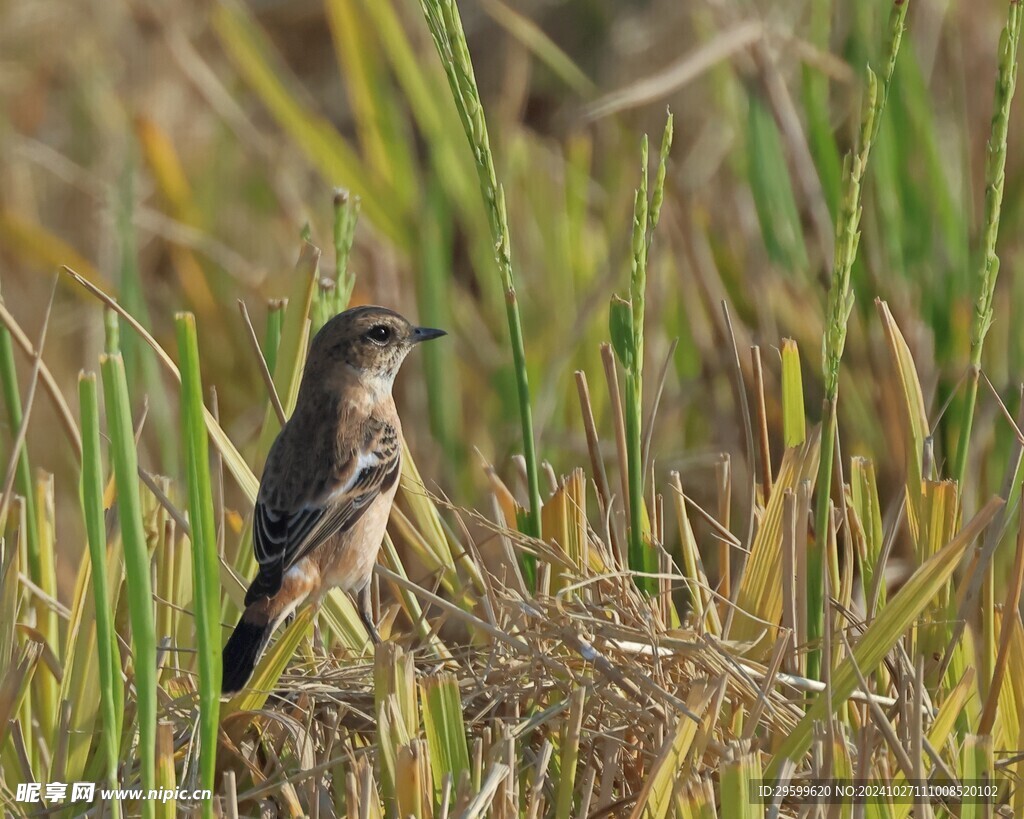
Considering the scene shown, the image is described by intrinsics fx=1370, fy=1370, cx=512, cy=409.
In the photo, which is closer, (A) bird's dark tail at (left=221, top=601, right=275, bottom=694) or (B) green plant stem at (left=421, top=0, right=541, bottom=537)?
(B) green plant stem at (left=421, top=0, right=541, bottom=537)

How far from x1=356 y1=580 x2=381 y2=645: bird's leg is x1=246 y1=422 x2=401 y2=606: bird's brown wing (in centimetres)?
16

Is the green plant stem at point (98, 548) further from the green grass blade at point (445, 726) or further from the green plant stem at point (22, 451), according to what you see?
the green plant stem at point (22, 451)

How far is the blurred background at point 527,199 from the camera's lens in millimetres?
4199

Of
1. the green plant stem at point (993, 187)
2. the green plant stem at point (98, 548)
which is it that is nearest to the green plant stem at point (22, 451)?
the green plant stem at point (98, 548)

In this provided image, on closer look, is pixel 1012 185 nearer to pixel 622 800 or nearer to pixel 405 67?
pixel 405 67

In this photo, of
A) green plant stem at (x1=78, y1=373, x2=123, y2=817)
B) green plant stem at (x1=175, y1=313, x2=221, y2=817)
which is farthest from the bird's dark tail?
green plant stem at (x1=175, y1=313, x2=221, y2=817)

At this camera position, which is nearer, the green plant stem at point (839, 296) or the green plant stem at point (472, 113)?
the green plant stem at point (839, 296)

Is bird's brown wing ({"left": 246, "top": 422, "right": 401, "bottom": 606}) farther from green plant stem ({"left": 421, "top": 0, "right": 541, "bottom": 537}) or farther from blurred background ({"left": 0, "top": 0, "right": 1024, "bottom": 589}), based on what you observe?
green plant stem ({"left": 421, "top": 0, "right": 541, "bottom": 537})

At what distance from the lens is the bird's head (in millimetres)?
Result: 3719

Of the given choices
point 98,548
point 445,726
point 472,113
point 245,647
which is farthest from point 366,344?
point 98,548

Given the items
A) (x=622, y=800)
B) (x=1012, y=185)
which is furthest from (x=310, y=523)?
(x=1012, y=185)

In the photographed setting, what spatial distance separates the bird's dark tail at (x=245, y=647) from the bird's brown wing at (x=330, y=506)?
153mm

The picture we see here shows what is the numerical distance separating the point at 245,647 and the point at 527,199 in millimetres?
3240

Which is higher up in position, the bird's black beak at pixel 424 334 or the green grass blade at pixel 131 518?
the bird's black beak at pixel 424 334
